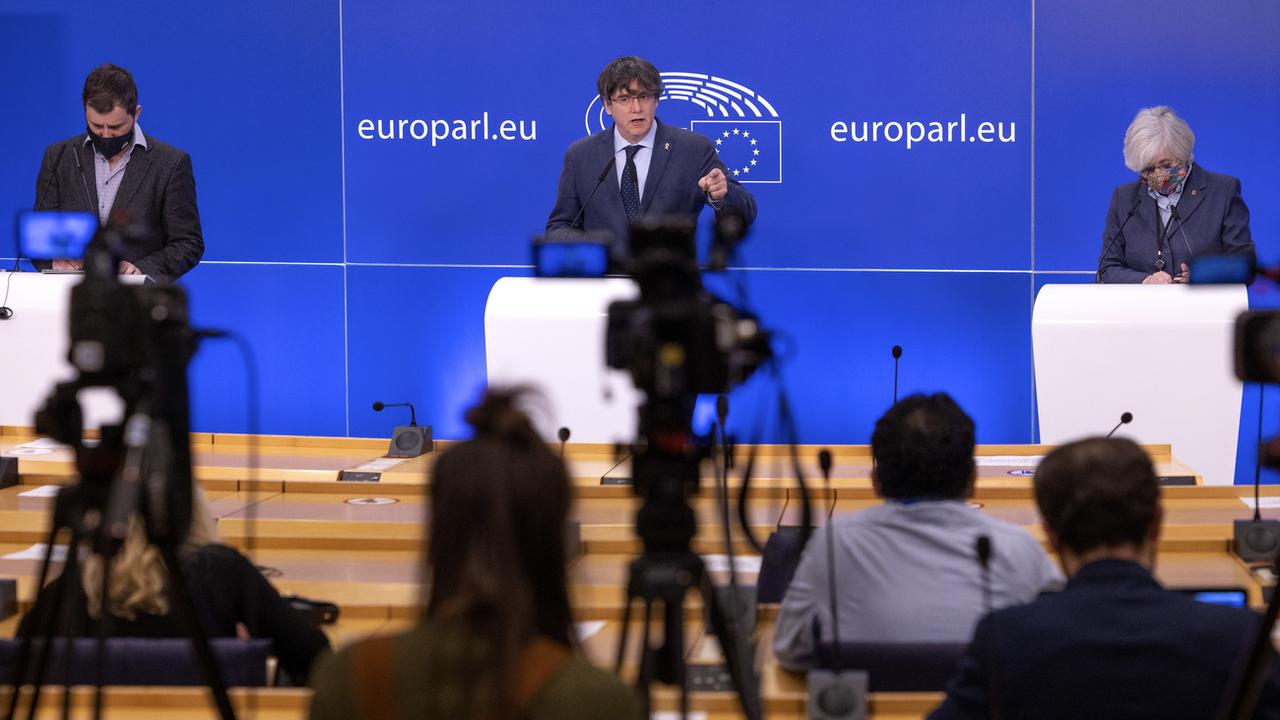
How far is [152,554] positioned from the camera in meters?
2.88

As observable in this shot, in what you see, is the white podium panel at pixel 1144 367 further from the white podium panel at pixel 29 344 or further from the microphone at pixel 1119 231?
the white podium panel at pixel 29 344

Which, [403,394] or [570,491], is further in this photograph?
[403,394]

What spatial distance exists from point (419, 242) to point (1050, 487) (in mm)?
5983

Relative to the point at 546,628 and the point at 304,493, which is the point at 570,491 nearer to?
the point at 546,628

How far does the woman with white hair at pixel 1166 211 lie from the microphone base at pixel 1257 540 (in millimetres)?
2362

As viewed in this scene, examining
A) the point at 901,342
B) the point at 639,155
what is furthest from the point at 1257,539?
the point at 901,342

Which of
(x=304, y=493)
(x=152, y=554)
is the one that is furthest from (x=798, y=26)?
(x=152, y=554)

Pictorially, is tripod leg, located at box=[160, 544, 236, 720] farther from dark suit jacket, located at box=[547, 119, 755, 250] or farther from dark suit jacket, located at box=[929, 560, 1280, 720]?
dark suit jacket, located at box=[547, 119, 755, 250]

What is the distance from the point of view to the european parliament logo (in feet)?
24.4

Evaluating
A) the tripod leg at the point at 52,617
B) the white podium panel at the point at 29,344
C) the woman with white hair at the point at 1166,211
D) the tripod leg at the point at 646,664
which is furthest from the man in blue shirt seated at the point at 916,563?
the white podium panel at the point at 29,344

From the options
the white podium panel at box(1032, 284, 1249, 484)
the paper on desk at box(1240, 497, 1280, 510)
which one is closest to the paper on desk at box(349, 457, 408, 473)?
the white podium panel at box(1032, 284, 1249, 484)

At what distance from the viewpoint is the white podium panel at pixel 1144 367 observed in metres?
5.57

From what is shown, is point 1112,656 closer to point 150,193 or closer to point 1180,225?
point 1180,225

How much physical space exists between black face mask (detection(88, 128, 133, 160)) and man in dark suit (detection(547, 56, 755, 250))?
5.63ft
